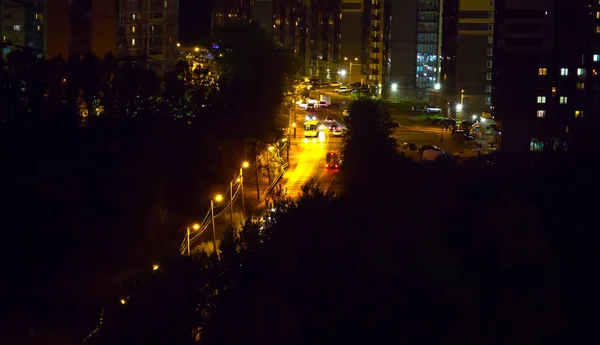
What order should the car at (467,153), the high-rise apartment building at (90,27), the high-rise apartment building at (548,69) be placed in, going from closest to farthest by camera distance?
the high-rise apartment building at (90,27)
the car at (467,153)
the high-rise apartment building at (548,69)

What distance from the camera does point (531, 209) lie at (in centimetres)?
603

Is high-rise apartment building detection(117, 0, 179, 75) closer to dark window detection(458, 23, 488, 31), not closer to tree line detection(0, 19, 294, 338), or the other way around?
tree line detection(0, 19, 294, 338)

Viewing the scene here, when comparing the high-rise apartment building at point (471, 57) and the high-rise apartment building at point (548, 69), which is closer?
the high-rise apartment building at point (548, 69)

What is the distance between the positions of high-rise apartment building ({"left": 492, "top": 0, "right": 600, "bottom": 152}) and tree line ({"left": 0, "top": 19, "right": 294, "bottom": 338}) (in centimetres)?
554

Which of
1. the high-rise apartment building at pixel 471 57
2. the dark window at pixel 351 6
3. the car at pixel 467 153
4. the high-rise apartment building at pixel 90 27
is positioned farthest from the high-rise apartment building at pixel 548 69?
the dark window at pixel 351 6

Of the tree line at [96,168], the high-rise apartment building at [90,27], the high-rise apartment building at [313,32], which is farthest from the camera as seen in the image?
the high-rise apartment building at [313,32]

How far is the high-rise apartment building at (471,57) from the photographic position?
55.0 feet

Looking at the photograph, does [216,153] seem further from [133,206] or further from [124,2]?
[124,2]

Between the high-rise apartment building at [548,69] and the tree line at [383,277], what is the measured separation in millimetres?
7164

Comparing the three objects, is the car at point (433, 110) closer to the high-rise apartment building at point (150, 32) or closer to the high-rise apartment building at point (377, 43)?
the high-rise apartment building at point (377, 43)

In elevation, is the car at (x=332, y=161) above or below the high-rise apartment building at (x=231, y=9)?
below

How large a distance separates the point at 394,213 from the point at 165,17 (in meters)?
6.49

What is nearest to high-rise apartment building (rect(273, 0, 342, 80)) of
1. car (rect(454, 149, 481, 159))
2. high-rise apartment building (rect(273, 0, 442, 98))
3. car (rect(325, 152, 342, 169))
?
high-rise apartment building (rect(273, 0, 442, 98))

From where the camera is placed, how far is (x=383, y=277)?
14.8 ft
